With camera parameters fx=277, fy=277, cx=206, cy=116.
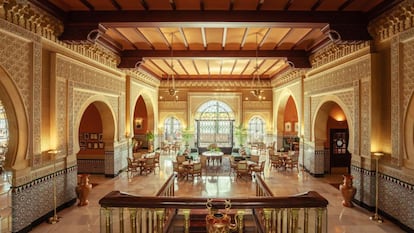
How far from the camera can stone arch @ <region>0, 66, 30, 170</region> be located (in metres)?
5.29

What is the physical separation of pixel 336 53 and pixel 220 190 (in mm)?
5657

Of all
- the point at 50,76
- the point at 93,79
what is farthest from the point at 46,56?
the point at 93,79

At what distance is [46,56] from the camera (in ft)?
21.3

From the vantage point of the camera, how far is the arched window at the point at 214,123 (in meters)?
19.0

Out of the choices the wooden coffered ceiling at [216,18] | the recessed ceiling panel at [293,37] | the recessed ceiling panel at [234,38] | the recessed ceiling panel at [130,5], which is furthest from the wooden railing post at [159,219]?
the recessed ceiling panel at [293,37]

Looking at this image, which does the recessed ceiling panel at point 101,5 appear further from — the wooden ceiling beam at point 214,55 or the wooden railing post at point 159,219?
the wooden railing post at point 159,219

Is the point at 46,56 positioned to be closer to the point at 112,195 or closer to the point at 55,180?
the point at 55,180

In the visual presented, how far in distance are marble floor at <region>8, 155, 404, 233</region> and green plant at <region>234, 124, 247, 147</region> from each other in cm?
520

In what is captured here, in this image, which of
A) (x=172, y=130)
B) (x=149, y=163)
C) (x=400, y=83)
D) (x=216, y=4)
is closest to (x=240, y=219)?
(x=216, y=4)

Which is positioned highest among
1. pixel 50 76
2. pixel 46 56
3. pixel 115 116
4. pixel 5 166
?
pixel 46 56

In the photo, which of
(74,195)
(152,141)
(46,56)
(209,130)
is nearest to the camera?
(46,56)

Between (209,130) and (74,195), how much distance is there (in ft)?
40.0

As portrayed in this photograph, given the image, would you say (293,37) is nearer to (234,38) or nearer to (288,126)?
(234,38)

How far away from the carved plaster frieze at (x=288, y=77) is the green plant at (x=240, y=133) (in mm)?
3489
